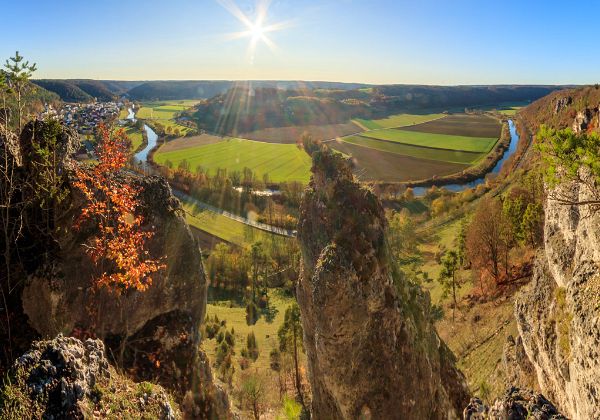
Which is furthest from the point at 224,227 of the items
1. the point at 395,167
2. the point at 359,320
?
the point at 359,320

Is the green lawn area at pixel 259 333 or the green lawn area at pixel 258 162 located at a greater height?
the green lawn area at pixel 258 162

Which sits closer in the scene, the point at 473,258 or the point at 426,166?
the point at 473,258

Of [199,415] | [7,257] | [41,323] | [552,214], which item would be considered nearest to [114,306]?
[41,323]

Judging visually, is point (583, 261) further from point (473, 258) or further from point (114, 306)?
point (473, 258)

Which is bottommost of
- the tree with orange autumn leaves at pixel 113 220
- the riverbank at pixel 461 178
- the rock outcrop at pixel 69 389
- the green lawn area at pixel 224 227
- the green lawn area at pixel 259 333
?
the green lawn area at pixel 259 333

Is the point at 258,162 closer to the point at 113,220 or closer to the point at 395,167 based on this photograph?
the point at 395,167

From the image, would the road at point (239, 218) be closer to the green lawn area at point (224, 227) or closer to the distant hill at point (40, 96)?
the green lawn area at point (224, 227)

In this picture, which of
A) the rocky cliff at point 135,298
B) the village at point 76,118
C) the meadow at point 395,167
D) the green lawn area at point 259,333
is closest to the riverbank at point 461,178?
the meadow at point 395,167
